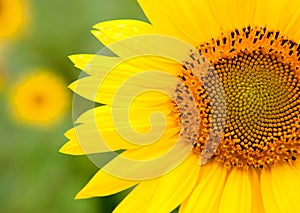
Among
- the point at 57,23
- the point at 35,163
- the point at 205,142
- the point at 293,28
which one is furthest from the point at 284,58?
the point at 57,23

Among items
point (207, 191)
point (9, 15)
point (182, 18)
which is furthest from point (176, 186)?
point (9, 15)

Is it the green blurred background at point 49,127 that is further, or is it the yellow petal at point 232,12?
the green blurred background at point 49,127

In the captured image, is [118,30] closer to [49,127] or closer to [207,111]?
[207,111]

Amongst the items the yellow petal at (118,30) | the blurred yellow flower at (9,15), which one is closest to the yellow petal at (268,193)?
the yellow petal at (118,30)

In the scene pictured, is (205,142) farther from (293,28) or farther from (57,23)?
(57,23)

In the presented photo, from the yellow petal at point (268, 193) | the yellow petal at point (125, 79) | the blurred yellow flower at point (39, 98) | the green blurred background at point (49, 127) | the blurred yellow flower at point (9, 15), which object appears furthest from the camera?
the blurred yellow flower at point (9, 15)

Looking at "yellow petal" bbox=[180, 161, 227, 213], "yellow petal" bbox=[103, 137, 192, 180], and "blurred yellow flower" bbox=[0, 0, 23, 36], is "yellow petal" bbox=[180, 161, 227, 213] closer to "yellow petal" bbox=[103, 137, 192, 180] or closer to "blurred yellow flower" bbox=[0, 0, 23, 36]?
"yellow petal" bbox=[103, 137, 192, 180]

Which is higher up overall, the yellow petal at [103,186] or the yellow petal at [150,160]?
the yellow petal at [150,160]

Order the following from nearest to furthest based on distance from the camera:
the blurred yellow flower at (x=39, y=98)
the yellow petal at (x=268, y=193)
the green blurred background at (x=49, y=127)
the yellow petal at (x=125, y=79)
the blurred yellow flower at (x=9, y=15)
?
the yellow petal at (x=268, y=193) → the yellow petal at (x=125, y=79) → the green blurred background at (x=49, y=127) → the blurred yellow flower at (x=39, y=98) → the blurred yellow flower at (x=9, y=15)

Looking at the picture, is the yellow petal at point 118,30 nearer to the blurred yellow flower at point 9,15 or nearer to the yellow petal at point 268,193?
the yellow petal at point 268,193
